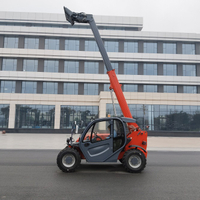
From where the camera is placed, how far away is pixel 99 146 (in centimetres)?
759

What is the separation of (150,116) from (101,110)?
25.2 ft

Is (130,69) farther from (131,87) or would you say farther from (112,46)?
(112,46)

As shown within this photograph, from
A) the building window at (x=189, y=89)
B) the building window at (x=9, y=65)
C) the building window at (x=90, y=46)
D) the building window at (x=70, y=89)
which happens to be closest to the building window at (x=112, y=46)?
the building window at (x=90, y=46)

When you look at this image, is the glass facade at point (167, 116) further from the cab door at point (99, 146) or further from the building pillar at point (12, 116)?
the cab door at point (99, 146)

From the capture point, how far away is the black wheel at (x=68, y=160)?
741cm

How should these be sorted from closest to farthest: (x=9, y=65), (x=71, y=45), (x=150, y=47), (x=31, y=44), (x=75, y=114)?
(x=75, y=114)
(x=9, y=65)
(x=31, y=44)
(x=71, y=45)
(x=150, y=47)

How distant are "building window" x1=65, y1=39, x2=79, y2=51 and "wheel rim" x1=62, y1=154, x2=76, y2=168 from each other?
33.7 metres

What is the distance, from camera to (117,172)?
7691 millimetres

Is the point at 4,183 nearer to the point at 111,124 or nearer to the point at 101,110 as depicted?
the point at 111,124

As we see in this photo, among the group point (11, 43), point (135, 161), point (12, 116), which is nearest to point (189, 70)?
point (12, 116)

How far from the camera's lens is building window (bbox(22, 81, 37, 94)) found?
37.6m

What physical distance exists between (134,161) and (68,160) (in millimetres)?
2353

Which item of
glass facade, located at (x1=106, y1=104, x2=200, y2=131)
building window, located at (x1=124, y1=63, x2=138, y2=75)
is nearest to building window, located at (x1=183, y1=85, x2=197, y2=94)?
glass facade, located at (x1=106, y1=104, x2=200, y2=131)

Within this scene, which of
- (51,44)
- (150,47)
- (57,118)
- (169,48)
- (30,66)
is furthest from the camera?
(169,48)
